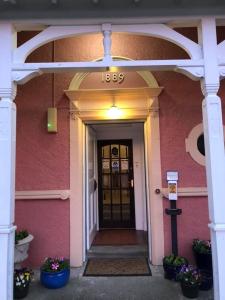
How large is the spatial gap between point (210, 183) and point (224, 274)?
750 millimetres

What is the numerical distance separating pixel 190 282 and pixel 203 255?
1.87 ft

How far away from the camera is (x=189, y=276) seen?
285 cm

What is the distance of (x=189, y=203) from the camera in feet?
12.0

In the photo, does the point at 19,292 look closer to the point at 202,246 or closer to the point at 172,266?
the point at 172,266

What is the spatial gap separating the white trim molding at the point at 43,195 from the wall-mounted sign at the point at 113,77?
1.69 meters

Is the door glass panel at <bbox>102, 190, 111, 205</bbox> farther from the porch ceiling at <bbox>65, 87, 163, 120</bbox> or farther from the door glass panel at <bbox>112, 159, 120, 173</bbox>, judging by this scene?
the porch ceiling at <bbox>65, 87, 163, 120</bbox>

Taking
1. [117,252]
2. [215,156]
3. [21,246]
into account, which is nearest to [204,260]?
[117,252]

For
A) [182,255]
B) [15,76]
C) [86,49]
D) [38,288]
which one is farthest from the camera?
[86,49]

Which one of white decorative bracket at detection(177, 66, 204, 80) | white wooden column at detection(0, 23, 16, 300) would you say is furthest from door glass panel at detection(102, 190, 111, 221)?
white decorative bracket at detection(177, 66, 204, 80)

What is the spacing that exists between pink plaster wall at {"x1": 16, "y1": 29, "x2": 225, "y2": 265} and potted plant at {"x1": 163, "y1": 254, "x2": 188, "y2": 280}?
0.36 metres

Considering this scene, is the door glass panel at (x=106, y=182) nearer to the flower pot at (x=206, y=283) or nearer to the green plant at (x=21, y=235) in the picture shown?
the green plant at (x=21, y=235)

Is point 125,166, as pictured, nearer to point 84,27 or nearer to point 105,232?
point 105,232

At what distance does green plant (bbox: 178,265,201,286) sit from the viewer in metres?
2.79

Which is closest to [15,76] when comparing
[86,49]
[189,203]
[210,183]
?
[86,49]
